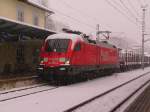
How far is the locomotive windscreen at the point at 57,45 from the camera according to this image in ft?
65.1

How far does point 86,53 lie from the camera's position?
72.2 ft

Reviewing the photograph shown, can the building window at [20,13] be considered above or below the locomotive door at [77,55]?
above

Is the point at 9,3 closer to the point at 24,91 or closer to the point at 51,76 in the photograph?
the point at 51,76

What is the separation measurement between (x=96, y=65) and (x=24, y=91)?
9823 mm

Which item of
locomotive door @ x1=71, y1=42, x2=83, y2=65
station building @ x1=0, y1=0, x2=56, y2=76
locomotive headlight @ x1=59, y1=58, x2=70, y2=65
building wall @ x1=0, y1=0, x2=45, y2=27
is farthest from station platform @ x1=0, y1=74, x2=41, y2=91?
building wall @ x1=0, y1=0, x2=45, y2=27

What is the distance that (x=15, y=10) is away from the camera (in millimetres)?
27656

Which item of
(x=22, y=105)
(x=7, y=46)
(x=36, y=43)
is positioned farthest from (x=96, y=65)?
(x=22, y=105)

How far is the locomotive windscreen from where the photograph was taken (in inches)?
781

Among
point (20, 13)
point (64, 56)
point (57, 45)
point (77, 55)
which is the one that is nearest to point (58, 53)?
point (64, 56)

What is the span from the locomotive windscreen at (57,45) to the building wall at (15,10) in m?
7.00

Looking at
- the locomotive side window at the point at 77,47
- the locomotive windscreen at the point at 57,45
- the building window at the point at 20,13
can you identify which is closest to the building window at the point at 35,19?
the building window at the point at 20,13

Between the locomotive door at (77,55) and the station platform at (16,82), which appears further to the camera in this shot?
the locomotive door at (77,55)

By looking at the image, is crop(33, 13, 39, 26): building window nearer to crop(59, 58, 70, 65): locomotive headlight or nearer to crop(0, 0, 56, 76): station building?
crop(0, 0, 56, 76): station building

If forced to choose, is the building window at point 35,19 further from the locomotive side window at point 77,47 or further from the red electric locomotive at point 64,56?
the locomotive side window at point 77,47
